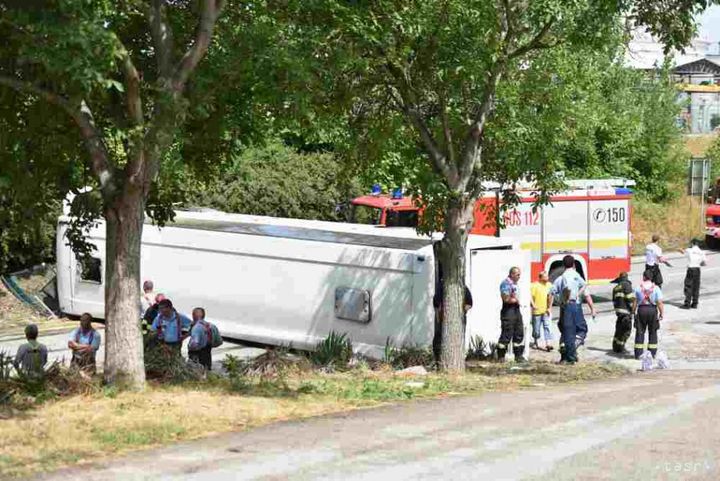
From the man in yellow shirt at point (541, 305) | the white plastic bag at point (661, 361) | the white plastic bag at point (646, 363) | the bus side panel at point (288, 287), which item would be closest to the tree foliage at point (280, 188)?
the bus side panel at point (288, 287)

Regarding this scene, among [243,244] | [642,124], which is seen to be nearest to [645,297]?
[243,244]

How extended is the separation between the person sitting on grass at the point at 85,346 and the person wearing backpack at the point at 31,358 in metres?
0.50

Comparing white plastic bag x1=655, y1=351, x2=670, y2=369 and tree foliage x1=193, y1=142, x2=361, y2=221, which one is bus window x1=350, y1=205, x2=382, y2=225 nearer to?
tree foliage x1=193, y1=142, x2=361, y2=221

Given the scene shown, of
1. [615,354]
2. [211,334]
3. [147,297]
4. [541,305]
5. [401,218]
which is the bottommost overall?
[615,354]

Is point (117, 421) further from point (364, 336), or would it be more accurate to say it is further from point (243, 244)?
point (243, 244)

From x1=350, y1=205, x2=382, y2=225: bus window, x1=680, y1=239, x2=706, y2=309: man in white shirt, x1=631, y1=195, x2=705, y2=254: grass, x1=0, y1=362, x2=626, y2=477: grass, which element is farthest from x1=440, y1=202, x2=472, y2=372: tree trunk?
x1=631, y1=195, x2=705, y2=254: grass

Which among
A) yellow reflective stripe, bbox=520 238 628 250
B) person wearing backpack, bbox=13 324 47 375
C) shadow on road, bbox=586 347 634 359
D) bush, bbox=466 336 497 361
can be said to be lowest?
shadow on road, bbox=586 347 634 359

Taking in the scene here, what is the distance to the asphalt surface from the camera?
371 inches

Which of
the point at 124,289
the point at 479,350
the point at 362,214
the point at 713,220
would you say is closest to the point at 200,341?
the point at 124,289

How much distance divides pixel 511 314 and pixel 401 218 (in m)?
8.86

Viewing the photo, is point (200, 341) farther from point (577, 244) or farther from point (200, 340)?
point (577, 244)

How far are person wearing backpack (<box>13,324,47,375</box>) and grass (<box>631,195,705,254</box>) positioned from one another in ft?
92.0

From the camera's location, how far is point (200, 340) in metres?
16.7

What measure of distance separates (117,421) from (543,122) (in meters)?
7.98
